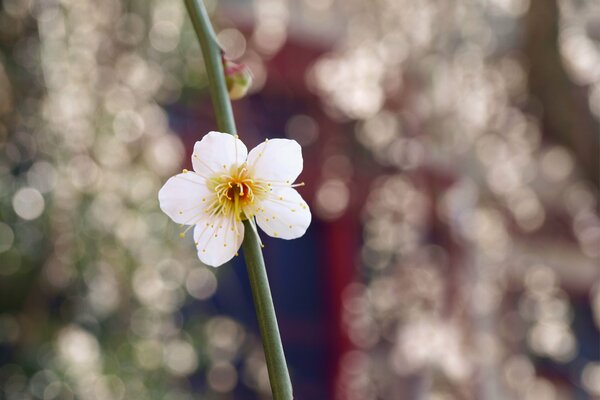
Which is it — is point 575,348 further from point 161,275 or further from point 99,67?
point 99,67

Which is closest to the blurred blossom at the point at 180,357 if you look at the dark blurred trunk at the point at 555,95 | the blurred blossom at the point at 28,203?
the blurred blossom at the point at 28,203

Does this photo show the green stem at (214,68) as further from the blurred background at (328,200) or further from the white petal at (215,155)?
the blurred background at (328,200)

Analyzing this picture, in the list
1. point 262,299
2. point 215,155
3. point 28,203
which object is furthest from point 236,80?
point 28,203

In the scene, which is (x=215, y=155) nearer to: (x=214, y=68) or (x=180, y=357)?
(x=214, y=68)

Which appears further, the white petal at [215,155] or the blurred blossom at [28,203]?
the blurred blossom at [28,203]

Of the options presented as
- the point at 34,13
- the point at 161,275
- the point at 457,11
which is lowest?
the point at 161,275

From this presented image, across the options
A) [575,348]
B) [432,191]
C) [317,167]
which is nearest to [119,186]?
[317,167]

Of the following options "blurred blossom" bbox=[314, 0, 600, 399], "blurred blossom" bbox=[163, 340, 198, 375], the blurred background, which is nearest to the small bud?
the blurred background
